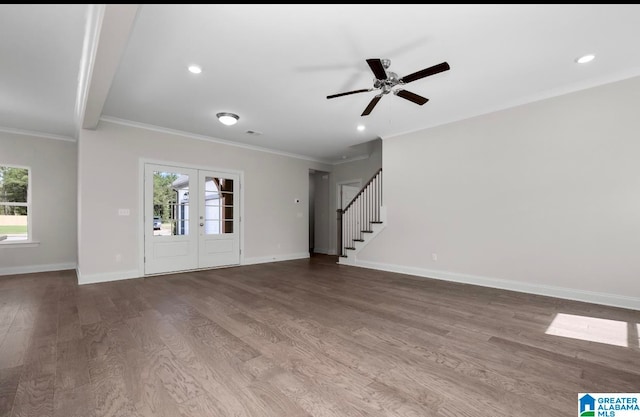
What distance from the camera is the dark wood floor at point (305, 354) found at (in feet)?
5.76

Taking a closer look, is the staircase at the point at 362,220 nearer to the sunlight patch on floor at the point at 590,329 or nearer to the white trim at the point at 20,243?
the sunlight patch on floor at the point at 590,329

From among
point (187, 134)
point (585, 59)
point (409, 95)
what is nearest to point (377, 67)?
point (409, 95)

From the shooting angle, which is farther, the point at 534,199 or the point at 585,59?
the point at 534,199

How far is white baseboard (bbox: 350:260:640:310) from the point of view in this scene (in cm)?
352

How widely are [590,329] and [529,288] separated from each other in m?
1.38

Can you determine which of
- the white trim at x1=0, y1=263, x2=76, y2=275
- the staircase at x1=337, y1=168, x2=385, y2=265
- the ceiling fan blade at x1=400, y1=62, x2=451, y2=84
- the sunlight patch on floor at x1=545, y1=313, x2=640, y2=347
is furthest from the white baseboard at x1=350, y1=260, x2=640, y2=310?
the white trim at x1=0, y1=263, x2=76, y2=275

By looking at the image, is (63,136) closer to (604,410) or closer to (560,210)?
(604,410)

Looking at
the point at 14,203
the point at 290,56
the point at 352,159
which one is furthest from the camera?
the point at 352,159

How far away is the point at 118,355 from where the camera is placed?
7.65 feet

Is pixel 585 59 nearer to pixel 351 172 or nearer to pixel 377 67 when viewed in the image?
pixel 377 67

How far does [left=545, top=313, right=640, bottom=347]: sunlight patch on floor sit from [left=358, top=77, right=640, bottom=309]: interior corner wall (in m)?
0.87

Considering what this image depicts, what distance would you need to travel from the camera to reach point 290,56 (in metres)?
3.06

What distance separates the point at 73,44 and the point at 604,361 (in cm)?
553

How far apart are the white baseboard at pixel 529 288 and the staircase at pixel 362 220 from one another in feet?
2.87
